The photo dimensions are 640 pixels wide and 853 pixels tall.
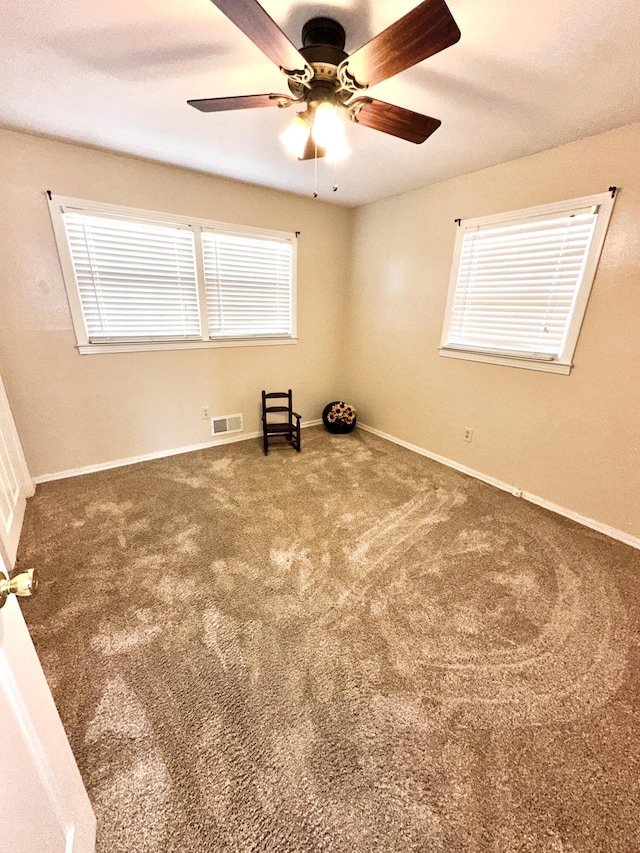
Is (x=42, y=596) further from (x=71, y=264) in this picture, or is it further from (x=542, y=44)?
(x=542, y=44)

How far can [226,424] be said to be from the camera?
353 cm

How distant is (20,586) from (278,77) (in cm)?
225

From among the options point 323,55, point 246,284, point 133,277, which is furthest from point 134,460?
point 323,55

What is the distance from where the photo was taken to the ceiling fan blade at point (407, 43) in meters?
0.90

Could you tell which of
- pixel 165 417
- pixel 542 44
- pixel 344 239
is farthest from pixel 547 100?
pixel 165 417

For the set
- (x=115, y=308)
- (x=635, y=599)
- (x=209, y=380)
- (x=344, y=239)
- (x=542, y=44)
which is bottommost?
(x=635, y=599)

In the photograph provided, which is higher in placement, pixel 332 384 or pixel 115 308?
pixel 115 308

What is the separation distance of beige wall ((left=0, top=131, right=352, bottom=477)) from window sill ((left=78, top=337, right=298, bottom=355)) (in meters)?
0.05

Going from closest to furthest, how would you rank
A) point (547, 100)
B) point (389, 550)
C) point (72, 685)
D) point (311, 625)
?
point (72, 685) < point (311, 625) < point (547, 100) < point (389, 550)

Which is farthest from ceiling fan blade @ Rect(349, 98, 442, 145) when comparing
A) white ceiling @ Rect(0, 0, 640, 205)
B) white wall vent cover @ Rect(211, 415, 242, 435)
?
white wall vent cover @ Rect(211, 415, 242, 435)

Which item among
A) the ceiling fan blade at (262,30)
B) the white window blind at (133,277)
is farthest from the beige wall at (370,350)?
the ceiling fan blade at (262,30)

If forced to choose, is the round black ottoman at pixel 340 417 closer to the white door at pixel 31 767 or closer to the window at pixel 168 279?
the window at pixel 168 279

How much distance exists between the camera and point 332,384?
4.20 meters

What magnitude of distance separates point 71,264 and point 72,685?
264 centimetres
